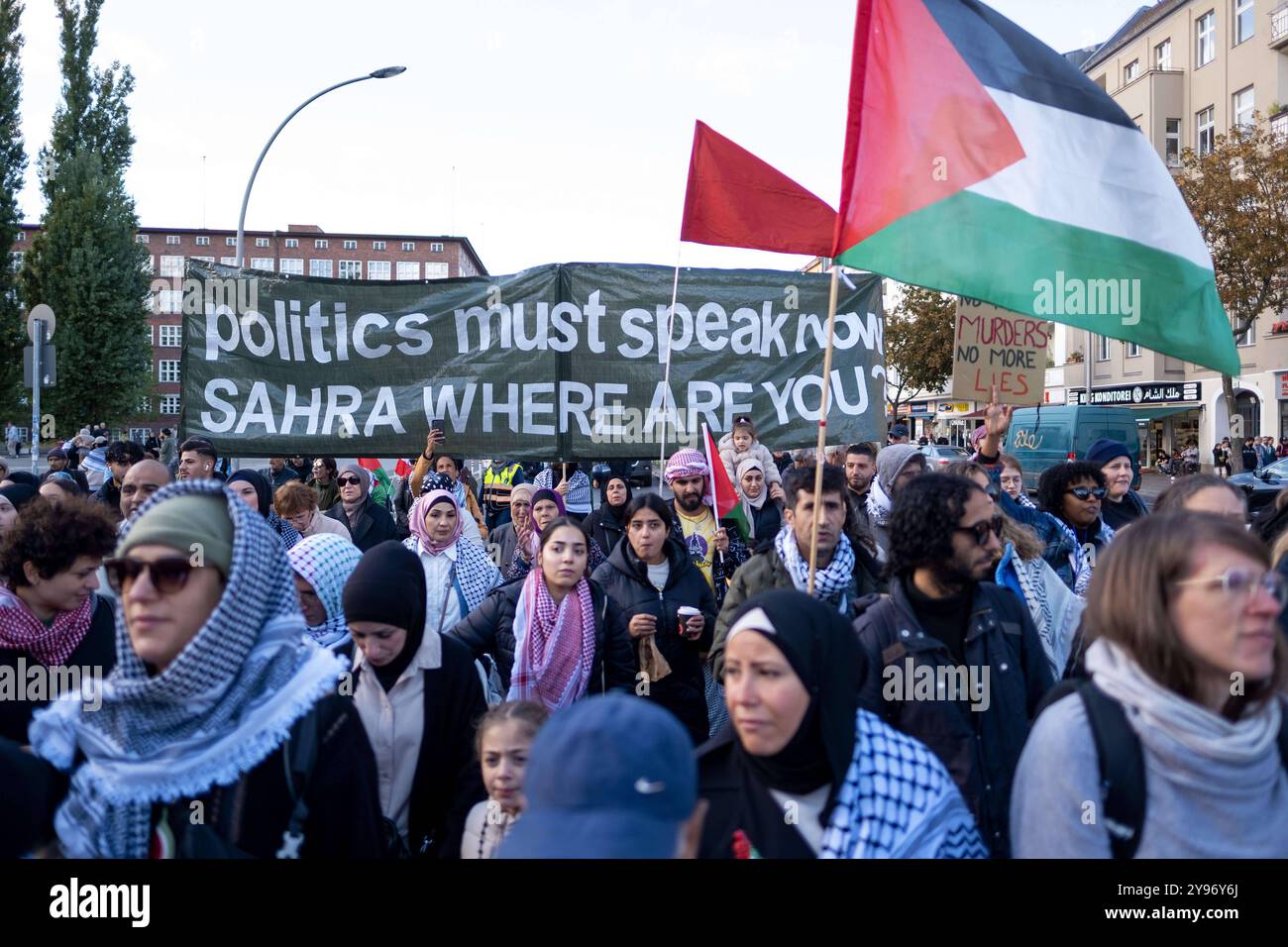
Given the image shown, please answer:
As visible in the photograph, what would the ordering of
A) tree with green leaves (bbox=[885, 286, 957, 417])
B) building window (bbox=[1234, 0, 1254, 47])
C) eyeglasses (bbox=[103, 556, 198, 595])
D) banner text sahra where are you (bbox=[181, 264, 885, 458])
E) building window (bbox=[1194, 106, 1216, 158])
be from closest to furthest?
eyeglasses (bbox=[103, 556, 198, 595]) → banner text sahra where are you (bbox=[181, 264, 885, 458]) → building window (bbox=[1234, 0, 1254, 47]) → tree with green leaves (bbox=[885, 286, 957, 417]) → building window (bbox=[1194, 106, 1216, 158])

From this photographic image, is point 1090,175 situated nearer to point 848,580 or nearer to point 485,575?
point 848,580

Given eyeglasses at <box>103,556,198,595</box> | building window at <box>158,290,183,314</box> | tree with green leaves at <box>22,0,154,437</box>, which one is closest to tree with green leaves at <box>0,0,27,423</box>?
tree with green leaves at <box>22,0,154,437</box>

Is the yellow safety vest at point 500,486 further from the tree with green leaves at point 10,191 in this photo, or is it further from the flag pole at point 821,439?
the tree with green leaves at point 10,191

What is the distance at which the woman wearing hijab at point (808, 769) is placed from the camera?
2209 millimetres

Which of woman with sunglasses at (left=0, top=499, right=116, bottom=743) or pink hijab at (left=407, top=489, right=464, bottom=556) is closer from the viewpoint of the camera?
woman with sunglasses at (left=0, top=499, right=116, bottom=743)

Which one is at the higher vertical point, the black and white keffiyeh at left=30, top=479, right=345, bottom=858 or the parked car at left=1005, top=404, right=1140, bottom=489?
the parked car at left=1005, top=404, right=1140, bottom=489

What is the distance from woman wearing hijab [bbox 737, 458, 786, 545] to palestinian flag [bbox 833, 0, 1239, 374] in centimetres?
329

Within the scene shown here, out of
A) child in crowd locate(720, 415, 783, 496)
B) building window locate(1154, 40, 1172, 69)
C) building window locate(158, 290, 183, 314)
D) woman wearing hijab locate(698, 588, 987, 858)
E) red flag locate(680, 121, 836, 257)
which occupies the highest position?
building window locate(1154, 40, 1172, 69)

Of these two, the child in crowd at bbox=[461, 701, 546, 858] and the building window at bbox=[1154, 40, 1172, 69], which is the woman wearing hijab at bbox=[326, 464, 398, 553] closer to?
the child in crowd at bbox=[461, 701, 546, 858]

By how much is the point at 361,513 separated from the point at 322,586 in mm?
3859

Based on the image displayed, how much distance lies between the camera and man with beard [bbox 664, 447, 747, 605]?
6262 mm

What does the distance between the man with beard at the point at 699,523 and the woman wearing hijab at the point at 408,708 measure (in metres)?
3.25

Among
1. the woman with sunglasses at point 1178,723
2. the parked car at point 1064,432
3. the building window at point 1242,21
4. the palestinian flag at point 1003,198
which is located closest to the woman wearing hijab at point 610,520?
the palestinian flag at point 1003,198
